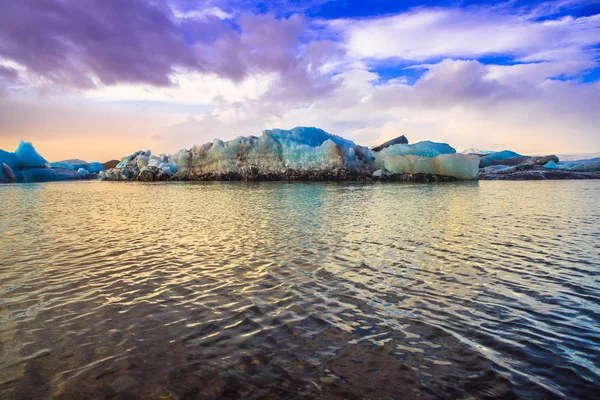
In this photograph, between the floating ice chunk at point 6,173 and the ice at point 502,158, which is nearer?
the floating ice chunk at point 6,173

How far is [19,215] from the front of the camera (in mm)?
19578

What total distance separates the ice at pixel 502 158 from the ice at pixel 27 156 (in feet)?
330

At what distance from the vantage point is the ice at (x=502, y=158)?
294 ft

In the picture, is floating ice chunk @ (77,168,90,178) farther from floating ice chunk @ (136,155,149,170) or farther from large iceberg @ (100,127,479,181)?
large iceberg @ (100,127,479,181)

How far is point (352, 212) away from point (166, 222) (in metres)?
9.48

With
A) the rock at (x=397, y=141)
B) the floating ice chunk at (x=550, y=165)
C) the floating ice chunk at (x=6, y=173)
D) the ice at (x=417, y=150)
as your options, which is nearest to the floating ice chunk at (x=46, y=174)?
the floating ice chunk at (x=6, y=173)

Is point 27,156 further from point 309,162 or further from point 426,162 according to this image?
point 426,162

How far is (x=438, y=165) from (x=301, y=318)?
53129 millimetres

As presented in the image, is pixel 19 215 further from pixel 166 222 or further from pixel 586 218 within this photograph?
pixel 586 218

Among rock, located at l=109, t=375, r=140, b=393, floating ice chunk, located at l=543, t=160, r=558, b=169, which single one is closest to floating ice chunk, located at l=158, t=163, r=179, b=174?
rock, located at l=109, t=375, r=140, b=393

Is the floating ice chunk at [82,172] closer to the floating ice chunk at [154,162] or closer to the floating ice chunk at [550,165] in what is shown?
the floating ice chunk at [154,162]

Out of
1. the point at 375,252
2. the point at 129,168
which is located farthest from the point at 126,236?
the point at 129,168

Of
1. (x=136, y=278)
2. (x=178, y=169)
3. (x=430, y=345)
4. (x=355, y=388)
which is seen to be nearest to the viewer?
(x=355, y=388)

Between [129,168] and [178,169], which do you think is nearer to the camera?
[178,169]
